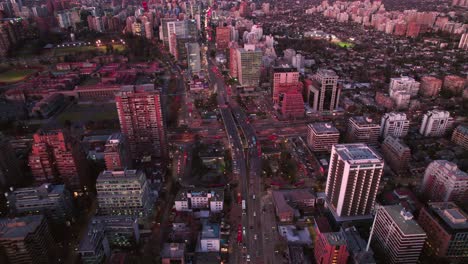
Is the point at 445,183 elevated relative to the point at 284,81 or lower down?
lower down

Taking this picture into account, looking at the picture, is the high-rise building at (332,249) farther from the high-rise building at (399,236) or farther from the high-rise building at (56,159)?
the high-rise building at (56,159)

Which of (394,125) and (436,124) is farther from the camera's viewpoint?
(436,124)

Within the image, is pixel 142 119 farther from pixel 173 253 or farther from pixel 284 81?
pixel 284 81

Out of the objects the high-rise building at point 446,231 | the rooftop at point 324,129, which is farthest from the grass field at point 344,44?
the high-rise building at point 446,231

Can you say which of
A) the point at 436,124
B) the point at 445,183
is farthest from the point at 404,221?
the point at 436,124

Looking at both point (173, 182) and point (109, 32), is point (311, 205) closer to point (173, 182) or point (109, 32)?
point (173, 182)

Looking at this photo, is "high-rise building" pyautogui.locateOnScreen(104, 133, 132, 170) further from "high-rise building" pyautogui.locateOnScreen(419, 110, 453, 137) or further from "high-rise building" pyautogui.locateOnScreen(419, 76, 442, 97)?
"high-rise building" pyautogui.locateOnScreen(419, 76, 442, 97)
